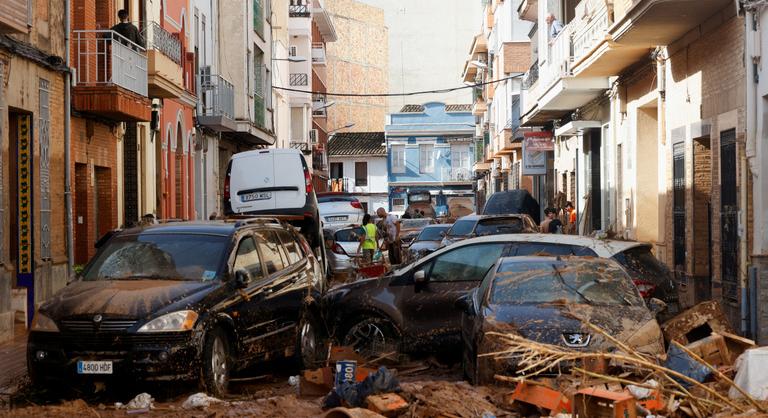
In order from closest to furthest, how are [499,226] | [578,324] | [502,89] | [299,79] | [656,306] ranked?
[578,324]
[656,306]
[499,226]
[502,89]
[299,79]

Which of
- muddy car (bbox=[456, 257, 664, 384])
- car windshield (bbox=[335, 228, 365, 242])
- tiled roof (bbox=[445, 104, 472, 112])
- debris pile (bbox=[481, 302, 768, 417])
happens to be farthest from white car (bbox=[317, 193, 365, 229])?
tiled roof (bbox=[445, 104, 472, 112])

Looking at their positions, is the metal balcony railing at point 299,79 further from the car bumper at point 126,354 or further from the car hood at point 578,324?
the car hood at point 578,324

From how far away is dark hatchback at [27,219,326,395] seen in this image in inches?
409

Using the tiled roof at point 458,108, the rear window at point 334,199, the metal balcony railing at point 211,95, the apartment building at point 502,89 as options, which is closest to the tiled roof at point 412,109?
the tiled roof at point 458,108

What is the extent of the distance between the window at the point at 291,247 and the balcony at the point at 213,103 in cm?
1958

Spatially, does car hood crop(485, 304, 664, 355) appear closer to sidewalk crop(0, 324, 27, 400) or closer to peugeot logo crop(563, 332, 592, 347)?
peugeot logo crop(563, 332, 592, 347)

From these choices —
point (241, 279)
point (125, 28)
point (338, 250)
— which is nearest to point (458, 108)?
point (338, 250)

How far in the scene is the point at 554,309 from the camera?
10562mm

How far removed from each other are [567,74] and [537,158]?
Answer: 608 inches

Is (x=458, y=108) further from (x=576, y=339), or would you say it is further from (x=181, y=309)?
(x=576, y=339)

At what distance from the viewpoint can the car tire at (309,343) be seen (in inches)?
504

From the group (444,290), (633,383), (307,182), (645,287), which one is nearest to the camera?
(633,383)

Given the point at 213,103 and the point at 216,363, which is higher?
the point at 213,103

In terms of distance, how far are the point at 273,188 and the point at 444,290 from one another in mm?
10837
